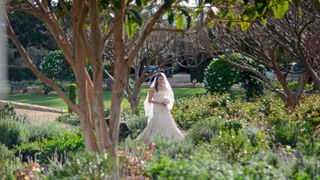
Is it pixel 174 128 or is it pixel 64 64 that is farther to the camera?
pixel 64 64

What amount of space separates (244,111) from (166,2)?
10960 mm

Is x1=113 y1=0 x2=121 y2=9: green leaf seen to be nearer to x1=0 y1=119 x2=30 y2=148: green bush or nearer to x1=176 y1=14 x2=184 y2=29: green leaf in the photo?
x1=176 y1=14 x2=184 y2=29: green leaf

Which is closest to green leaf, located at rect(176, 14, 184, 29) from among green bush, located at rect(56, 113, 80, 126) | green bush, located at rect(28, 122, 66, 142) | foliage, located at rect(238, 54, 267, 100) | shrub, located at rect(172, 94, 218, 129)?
green bush, located at rect(28, 122, 66, 142)

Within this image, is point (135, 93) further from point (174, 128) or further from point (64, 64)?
point (64, 64)

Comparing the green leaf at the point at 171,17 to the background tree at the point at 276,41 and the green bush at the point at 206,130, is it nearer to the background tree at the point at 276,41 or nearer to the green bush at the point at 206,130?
the green bush at the point at 206,130

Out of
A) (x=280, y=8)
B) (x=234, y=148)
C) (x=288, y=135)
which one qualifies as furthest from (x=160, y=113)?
(x=280, y=8)

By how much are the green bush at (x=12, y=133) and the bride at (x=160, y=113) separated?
231 centimetres

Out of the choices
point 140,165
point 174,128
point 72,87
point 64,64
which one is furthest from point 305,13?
point 64,64

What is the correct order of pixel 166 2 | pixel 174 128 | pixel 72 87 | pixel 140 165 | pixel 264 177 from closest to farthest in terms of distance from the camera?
pixel 264 177
pixel 166 2
pixel 140 165
pixel 174 128
pixel 72 87

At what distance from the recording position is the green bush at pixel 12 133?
11.7 meters

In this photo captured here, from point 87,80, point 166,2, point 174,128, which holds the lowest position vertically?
point 174,128

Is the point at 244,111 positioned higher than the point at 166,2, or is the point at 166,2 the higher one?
the point at 166,2

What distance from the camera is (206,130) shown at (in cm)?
1024

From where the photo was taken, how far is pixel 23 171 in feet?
18.9
